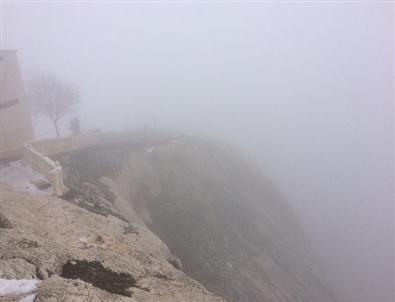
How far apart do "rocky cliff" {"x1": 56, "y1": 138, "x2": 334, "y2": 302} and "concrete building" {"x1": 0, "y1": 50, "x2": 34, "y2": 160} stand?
12.4ft

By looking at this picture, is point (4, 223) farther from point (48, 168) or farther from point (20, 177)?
point (20, 177)

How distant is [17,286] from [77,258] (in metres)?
2.85

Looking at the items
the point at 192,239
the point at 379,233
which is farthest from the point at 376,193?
the point at 192,239

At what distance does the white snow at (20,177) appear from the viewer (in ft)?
59.1

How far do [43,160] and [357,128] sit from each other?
527 ft

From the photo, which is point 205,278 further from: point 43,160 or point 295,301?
point 43,160

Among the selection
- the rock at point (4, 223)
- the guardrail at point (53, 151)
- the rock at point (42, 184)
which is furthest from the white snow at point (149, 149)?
the rock at point (4, 223)

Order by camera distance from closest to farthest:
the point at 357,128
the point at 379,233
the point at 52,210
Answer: the point at 52,210 < the point at 379,233 < the point at 357,128

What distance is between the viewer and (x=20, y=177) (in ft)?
67.9

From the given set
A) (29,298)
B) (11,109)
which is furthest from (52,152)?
(29,298)

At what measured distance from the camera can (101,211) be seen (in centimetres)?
1723

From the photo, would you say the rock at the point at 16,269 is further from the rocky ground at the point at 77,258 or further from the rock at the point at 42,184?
the rock at the point at 42,184

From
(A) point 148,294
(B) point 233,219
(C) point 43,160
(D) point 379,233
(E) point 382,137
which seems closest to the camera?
(A) point 148,294

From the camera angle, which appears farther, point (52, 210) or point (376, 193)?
point (376, 193)
